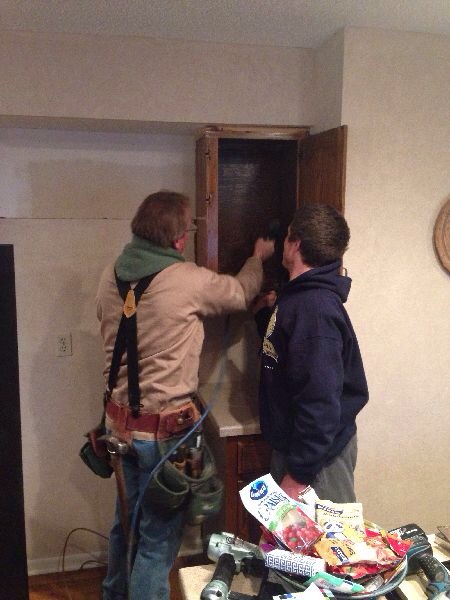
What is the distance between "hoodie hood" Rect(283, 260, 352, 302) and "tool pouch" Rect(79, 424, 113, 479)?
0.87 m

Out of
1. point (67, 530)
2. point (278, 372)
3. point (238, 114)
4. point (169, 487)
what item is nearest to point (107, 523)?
point (67, 530)

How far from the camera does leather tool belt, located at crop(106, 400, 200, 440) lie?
1709mm

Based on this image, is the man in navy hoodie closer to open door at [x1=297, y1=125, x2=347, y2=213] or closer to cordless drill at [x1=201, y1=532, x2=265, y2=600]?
open door at [x1=297, y1=125, x2=347, y2=213]

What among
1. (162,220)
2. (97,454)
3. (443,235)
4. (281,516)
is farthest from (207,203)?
(281,516)

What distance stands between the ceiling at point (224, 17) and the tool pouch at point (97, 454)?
137 cm

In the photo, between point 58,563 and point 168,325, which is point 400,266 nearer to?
point 168,325

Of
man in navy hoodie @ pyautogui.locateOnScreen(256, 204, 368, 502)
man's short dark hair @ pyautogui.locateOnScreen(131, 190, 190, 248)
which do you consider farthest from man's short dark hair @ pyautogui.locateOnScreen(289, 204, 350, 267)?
man's short dark hair @ pyautogui.locateOnScreen(131, 190, 190, 248)

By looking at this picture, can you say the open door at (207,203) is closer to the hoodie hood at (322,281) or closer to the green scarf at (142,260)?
the green scarf at (142,260)

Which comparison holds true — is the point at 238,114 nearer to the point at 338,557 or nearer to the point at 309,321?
the point at 309,321

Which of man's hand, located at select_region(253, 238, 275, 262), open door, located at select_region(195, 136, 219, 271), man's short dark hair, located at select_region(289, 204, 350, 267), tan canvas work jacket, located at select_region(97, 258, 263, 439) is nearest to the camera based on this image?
man's short dark hair, located at select_region(289, 204, 350, 267)

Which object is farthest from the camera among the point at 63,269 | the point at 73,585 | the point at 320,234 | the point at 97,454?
the point at 73,585

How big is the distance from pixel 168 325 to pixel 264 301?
0.51 m

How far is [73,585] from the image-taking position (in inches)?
88.7

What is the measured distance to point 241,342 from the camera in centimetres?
234
